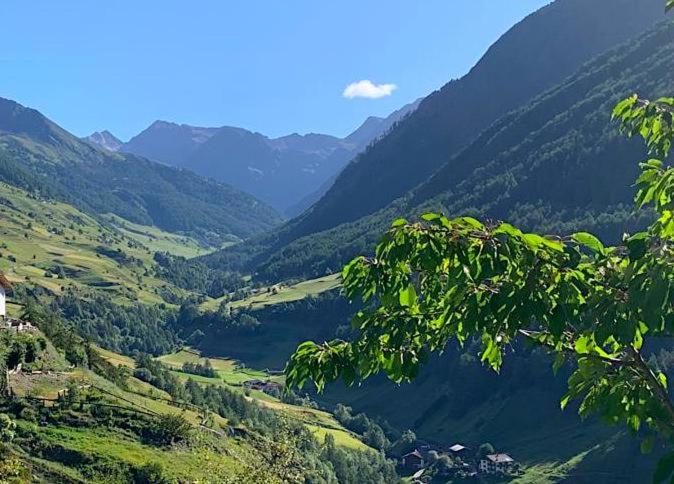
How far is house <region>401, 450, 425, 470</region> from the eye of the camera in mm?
183875

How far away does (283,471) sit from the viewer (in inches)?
1335

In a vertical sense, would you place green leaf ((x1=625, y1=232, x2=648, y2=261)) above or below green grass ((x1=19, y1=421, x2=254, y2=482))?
above

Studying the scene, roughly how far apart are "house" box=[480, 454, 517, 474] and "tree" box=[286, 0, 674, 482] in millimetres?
188866

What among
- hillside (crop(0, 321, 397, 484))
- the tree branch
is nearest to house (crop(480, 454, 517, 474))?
hillside (crop(0, 321, 397, 484))

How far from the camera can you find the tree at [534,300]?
20.2ft

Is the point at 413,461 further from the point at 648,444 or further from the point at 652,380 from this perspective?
the point at 652,380

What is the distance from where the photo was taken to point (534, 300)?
6.09 meters

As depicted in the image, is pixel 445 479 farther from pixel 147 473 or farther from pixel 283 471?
pixel 283 471

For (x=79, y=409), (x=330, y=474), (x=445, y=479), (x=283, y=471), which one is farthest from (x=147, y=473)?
(x=445, y=479)

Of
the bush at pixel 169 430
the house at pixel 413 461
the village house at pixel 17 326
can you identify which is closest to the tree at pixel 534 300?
the bush at pixel 169 430

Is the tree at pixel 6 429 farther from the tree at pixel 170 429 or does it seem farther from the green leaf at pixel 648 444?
the green leaf at pixel 648 444

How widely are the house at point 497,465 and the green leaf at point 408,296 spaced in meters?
190

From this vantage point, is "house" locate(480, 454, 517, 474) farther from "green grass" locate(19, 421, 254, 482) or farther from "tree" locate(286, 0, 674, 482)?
"tree" locate(286, 0, 674, 482)

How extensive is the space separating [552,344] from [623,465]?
591 feet
